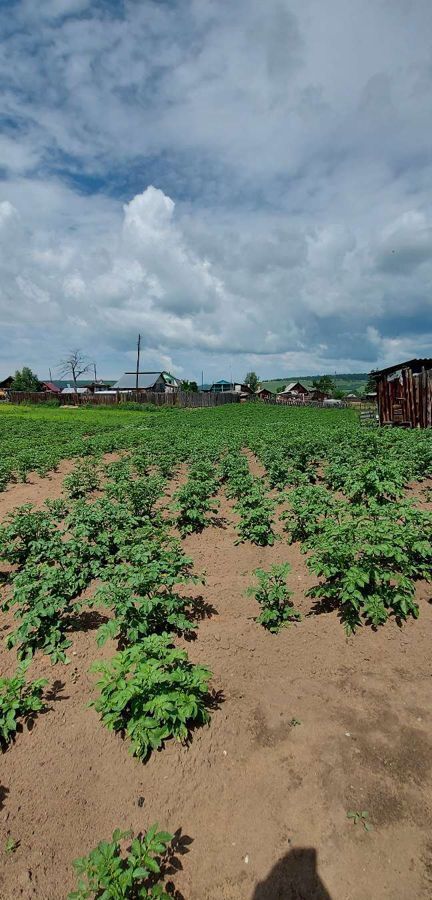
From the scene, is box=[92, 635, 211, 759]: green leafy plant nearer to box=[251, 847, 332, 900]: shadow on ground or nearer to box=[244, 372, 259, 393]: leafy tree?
box=[251, 847, 332, 900]: shadow on ground

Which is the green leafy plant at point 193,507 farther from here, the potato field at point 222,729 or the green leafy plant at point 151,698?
the green leafy plant at point 151,698

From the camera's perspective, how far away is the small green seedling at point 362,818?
2.80 m

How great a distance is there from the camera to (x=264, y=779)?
318cm

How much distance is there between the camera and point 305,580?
6.10m

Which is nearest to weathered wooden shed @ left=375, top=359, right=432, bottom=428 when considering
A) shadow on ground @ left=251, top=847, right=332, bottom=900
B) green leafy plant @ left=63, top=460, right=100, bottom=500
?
green leafy plant @ left=63, top=460, right=100, bottom=500

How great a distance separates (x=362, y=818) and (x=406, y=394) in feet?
62.7

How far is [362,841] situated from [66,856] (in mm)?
1930

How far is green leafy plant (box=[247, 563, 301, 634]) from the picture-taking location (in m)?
4.95

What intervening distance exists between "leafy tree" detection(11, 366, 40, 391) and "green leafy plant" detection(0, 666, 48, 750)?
87.4 m

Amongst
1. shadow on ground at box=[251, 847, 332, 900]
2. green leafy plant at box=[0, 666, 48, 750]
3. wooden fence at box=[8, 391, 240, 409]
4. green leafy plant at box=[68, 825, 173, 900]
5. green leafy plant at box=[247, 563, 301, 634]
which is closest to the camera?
green leafy plant at box=[68, 825, 173, 900]

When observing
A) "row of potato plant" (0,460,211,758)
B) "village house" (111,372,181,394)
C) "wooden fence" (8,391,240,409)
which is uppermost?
"village house" (111,372,181,394)

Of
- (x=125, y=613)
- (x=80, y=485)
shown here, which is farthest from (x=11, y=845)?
(x=80, y=485)

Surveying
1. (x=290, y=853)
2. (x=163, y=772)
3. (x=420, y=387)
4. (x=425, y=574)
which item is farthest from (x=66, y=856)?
(x=420, y=387)

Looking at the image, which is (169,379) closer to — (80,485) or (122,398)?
(122,398)
